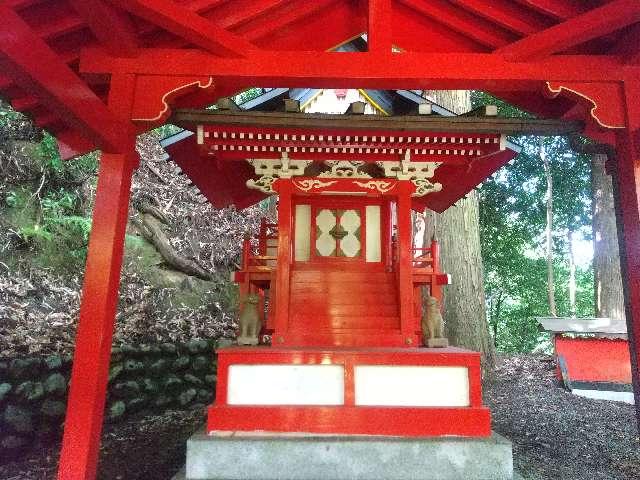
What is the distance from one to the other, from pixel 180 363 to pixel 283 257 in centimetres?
388

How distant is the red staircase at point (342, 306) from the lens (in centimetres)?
565

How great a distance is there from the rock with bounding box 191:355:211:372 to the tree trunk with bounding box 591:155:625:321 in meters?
9.49

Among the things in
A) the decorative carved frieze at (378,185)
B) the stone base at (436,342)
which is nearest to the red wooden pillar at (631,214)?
the stone base at (436,342)

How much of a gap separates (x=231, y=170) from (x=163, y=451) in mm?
4140

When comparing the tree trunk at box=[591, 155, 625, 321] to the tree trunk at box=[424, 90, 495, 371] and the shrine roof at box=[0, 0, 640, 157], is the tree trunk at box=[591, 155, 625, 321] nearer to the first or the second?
the tree trunk at box=[424, 90, 495, 371]

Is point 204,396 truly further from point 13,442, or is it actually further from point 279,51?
point 279,51

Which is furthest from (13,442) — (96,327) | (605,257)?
(605,257)

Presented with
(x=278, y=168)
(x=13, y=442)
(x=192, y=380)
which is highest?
(x=278, y=168)

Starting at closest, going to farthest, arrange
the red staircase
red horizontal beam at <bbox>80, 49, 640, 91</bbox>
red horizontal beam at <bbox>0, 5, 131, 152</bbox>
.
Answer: red horizontal beam at <bbox>0, 5, 131, 152</bbox>, red horizontal beam at <bbox>80, 49, 640, 91</bbox>, the red staircase

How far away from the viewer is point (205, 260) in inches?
460

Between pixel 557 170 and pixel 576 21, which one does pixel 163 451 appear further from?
pixel 557 170

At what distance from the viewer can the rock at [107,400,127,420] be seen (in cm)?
700

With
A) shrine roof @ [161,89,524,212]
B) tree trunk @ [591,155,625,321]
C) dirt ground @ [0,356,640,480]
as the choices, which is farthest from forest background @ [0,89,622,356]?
dirt ground @ [0,356,640,480]

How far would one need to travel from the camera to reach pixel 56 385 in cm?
604
